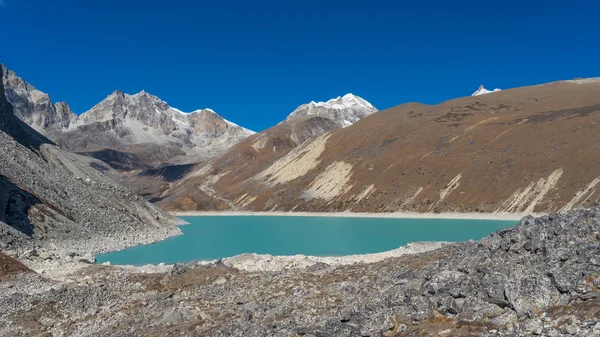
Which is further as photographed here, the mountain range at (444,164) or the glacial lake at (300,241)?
the mountain range at (444,164)

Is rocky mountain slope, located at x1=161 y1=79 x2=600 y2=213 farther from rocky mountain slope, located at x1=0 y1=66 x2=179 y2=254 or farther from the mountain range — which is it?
rocky mountain slope, located at x1=0 y1=66 x2=179 y2=254

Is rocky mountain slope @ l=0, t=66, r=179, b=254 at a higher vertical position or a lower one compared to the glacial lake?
higher

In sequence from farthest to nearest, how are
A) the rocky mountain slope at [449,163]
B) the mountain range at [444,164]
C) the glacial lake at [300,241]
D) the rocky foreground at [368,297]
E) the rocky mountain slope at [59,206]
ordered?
the mountain range at [444,164] → the rocky mountain slope at [449,163] → the glacial lake at [300,241] → the rocky mountain slope at [59,206] → the rocky foreground at [368,297]

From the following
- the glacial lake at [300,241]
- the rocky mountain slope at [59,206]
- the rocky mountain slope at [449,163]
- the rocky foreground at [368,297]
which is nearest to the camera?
the rocky foreground at [368,297]

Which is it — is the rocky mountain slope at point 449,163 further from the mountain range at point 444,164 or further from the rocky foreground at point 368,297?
the rocky foreground at point 368,297

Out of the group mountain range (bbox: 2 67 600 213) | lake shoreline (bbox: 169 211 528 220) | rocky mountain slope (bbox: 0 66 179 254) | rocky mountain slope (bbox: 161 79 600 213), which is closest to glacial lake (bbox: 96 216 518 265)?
rocky mountain slope (bbox: 0 66 179 254)

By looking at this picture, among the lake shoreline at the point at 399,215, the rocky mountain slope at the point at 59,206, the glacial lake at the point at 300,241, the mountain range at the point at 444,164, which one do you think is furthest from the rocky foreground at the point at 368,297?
the mountain range at the point at 444,164

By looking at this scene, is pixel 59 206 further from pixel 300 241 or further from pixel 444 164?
pixel 444 164
